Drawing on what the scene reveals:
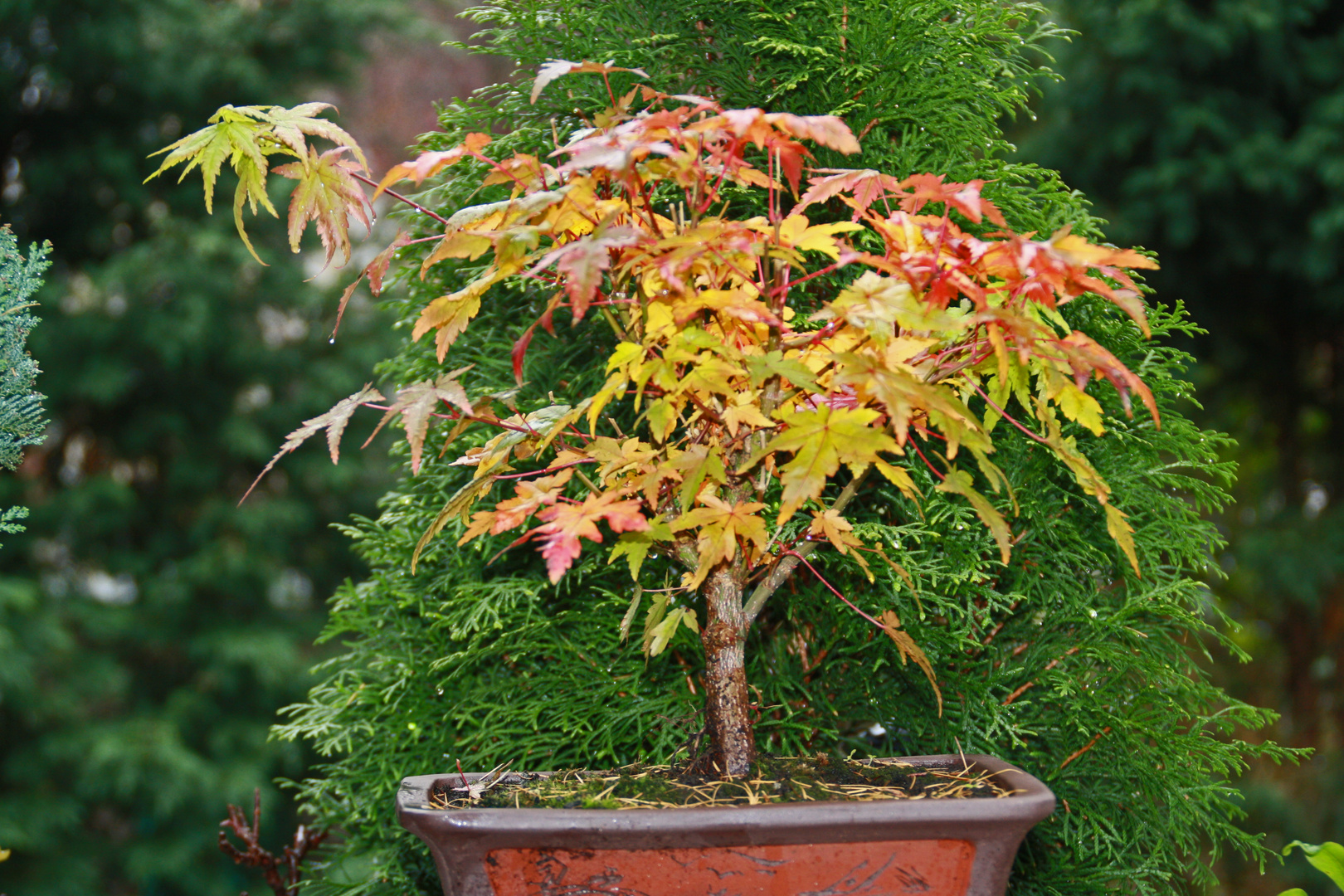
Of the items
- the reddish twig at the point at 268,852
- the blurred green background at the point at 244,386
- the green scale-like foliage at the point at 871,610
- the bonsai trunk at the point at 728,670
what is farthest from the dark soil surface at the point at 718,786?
the blurred green background at the point at 244,386

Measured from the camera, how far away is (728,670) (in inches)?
35.7

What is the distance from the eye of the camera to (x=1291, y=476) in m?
3.47

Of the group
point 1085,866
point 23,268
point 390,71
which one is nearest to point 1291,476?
point 1085,866

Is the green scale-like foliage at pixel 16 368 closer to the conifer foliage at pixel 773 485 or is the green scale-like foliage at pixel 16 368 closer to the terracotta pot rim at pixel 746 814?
the conifer foliage at pixel 773 485

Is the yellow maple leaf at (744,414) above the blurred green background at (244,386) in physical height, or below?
above

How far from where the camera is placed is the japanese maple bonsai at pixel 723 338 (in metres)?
0.71

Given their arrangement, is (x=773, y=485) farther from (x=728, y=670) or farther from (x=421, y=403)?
(x=421, y=403)

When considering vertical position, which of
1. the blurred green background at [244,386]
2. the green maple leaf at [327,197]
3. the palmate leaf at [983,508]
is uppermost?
the green maple leaf at [327,197]

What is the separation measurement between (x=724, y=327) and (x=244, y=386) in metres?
3.29

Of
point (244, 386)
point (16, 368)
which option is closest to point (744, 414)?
point (16, 368)

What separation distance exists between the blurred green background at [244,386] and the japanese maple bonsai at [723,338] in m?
2.47

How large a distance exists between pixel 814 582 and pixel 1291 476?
10.5ft

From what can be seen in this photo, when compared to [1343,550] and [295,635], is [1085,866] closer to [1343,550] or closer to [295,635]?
[1343,550]

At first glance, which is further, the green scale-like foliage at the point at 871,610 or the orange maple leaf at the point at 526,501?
the green scale-like foliage at the point at 871,610
